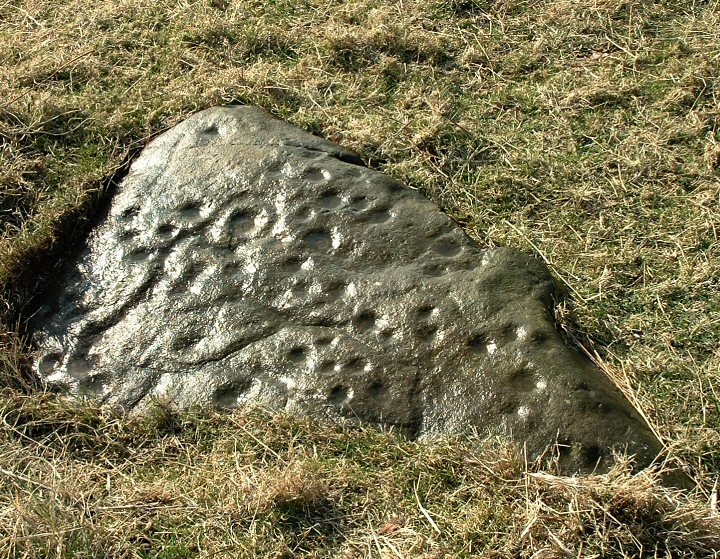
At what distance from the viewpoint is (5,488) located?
9.63 ft

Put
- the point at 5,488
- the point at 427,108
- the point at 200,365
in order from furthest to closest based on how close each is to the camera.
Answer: the point at 427,108
the point at 200,365
the point at 5,488

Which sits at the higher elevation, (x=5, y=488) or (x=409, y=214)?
(x=409, y=214)

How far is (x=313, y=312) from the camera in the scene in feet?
11.2

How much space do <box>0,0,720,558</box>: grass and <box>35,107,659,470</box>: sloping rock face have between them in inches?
5.2

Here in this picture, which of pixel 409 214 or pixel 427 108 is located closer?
pixel 409 214

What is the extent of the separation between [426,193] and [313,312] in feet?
2.97

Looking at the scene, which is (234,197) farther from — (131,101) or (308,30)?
(308,30)

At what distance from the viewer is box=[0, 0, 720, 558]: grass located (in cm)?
281

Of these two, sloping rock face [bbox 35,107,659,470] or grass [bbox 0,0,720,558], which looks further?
sloping rock face [bbox 35,107,659,470]

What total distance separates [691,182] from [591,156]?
1.42 ft

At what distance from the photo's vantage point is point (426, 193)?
4.04m

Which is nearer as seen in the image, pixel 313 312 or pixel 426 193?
pixel 313 312

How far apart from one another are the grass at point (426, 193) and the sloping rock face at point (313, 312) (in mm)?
132

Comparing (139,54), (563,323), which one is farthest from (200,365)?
(139,54)
